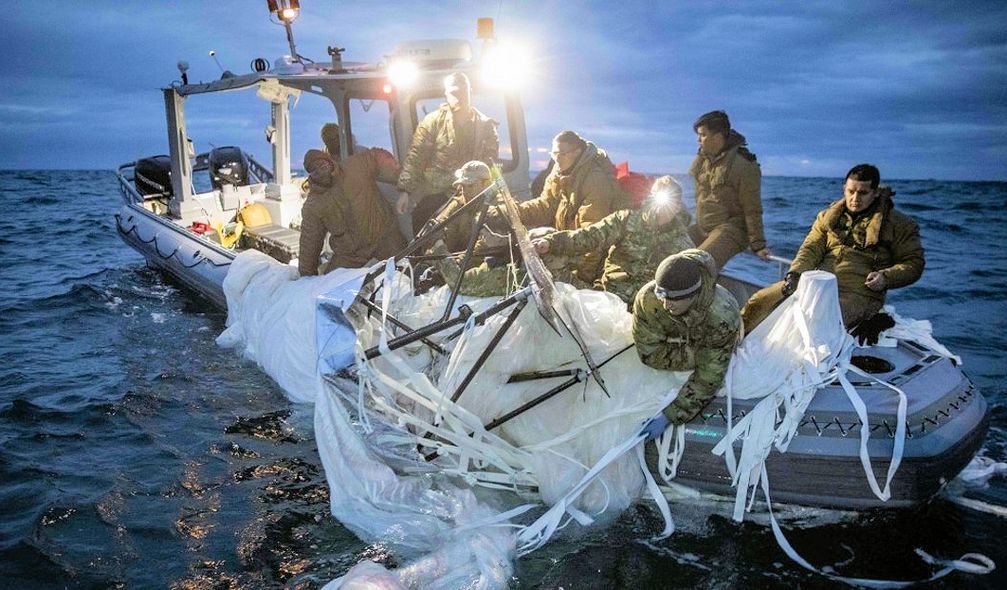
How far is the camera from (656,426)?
155 inches

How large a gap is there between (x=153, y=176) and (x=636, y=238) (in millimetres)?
10825

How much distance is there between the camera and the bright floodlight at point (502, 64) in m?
7.00

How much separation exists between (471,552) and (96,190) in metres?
42.3

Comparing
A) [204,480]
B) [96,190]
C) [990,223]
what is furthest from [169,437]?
[96,190]

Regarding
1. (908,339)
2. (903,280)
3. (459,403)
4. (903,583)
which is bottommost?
(903,583)

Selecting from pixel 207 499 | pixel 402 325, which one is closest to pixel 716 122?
pixel 402 325

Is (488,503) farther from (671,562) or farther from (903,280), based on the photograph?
(903,280)

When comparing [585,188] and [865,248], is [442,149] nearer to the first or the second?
[585,188]

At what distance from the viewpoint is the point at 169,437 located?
19.1ft

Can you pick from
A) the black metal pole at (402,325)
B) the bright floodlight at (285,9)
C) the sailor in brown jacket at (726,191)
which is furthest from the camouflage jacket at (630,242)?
the bright floodlight at (285,9)

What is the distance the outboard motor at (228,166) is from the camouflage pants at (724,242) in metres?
9.06

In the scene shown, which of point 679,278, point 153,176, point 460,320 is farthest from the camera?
point 153,176

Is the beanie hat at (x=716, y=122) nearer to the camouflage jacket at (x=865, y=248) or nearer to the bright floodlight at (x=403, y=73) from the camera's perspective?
the camouflage jacket at (x=865, y=248)

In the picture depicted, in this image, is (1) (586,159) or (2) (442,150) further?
(2) (442,150)
